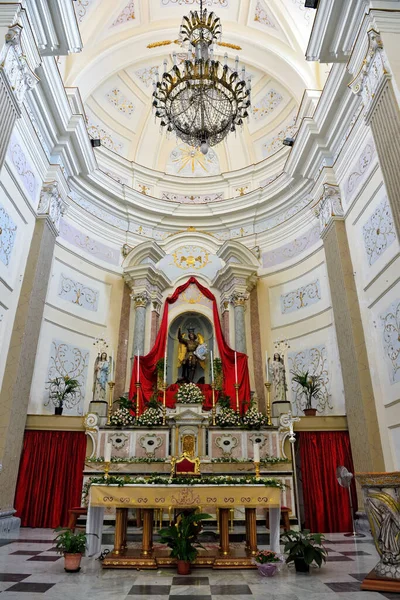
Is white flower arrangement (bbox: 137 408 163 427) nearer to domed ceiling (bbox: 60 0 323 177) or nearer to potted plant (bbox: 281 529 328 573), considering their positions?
potted plant (bbox: 281 529 328 573)

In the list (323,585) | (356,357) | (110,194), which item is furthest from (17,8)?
(323,585)

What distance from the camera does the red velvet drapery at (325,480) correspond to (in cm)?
791

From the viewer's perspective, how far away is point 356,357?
7.83 m

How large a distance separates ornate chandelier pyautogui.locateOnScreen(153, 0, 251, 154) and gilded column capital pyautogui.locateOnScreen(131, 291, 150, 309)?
15.7ft

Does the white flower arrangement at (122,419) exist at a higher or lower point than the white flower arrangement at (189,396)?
lower

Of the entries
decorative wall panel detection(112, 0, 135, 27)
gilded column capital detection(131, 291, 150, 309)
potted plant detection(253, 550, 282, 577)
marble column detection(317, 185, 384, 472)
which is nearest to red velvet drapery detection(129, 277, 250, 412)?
gilded column capital detection(131, 291, 150, 309)

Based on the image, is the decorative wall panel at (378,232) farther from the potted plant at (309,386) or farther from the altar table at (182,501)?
the altar table at (182,501)

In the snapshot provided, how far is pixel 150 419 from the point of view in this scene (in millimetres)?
8391

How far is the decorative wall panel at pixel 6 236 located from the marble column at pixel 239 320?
19.7 feet

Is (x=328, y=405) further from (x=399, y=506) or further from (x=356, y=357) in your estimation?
(x=399, y=506)

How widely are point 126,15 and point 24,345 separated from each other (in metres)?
9.82

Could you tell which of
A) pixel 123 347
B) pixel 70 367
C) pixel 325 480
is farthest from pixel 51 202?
pixel 325 480

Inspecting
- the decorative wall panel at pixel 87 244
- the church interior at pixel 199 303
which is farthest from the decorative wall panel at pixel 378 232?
the decorative wall panel at pixel 87 244

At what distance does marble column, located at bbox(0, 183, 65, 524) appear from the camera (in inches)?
286
